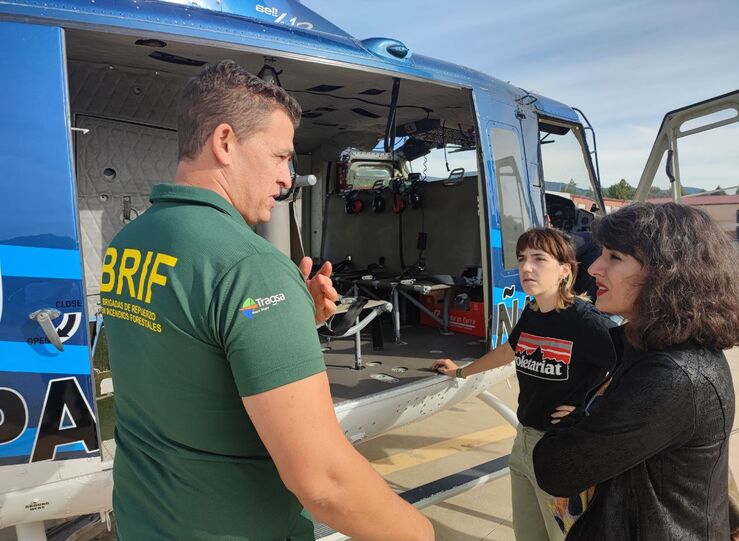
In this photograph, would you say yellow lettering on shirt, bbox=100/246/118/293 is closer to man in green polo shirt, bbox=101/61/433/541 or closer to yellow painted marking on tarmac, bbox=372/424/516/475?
man in green polo shirt, bbox=101/61/433/541

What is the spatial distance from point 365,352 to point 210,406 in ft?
10.7

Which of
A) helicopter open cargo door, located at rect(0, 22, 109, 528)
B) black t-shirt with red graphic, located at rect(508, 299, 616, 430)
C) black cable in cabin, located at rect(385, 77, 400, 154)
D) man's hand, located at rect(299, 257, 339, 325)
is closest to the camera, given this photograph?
man's hand, located at rect(299, 257, 339, 325)

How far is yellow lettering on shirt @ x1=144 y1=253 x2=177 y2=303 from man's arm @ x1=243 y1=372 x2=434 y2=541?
0.27 meters

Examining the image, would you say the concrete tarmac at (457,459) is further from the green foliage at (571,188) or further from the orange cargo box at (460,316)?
the green foliage at (571,188)

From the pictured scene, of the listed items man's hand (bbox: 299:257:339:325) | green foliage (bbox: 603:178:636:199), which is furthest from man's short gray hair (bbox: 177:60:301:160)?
green foliage (bbox: 603:178:636:199)

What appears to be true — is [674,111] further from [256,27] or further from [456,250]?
[256,27]

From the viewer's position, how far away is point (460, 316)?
4918mm

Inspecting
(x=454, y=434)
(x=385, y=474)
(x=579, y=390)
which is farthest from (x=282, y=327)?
(x=454, y=434)

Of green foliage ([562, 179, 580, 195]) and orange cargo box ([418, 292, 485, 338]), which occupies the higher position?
green foliage ([562, 179, 580, 195])

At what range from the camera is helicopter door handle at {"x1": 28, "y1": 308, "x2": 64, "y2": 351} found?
5.96 ft

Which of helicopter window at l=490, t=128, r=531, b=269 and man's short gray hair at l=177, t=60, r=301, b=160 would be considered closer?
man's short gray hair at l=177, t=60, r=301, b=160

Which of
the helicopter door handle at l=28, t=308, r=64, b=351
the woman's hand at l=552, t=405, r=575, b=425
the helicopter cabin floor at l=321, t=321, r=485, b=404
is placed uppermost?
the helicopter door handle at l=28, t=308, r=64, b=351

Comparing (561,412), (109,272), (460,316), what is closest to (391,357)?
(460,316)

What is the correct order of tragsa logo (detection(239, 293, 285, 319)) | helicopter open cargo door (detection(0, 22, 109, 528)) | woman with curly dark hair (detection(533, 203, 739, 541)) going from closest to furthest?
tragsa logo (detection(239, 293, 285, 319)) → woman with curly dark hair (detection(533, 203, 739, 541)) → helicopter open cargo door (detection(0, 22, 109, 528))
